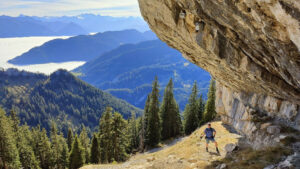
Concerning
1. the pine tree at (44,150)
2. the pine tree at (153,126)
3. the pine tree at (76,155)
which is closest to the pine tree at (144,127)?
the pine tree at (153,126)

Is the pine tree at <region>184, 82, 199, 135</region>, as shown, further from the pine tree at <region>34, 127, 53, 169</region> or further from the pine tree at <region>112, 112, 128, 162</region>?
the pine tree at <region>34, 127, 53, 169</region>

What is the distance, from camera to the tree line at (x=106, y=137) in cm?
4456

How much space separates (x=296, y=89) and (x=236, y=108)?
9.29 meters

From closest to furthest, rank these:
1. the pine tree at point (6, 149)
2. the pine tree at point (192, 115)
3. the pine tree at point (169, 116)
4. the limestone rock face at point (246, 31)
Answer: the limestone rock face at point (246, 31), the pine tree at point (6, 149), the pine tree at point (169, 116), the pine tree at point (192, 115)

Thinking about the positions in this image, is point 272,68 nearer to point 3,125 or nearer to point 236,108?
point 236,108

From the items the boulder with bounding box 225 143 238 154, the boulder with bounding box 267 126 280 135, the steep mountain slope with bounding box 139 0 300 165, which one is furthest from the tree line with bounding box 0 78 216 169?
the boulder with bounding box 267 126 280 135

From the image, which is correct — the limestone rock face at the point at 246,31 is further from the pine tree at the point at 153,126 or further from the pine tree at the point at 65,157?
the pine tree at the point at 65,157

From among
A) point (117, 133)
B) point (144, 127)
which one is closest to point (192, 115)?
point (144, 127)

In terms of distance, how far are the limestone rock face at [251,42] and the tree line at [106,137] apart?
93.6ft

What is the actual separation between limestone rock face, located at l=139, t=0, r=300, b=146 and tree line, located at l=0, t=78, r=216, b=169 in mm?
28515

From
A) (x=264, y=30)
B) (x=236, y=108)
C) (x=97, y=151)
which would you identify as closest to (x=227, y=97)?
(x=236, y=108)

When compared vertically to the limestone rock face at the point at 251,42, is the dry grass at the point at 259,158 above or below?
below

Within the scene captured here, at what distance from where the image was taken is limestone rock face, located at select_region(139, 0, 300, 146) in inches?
319

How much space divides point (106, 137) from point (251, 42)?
3870 cm
